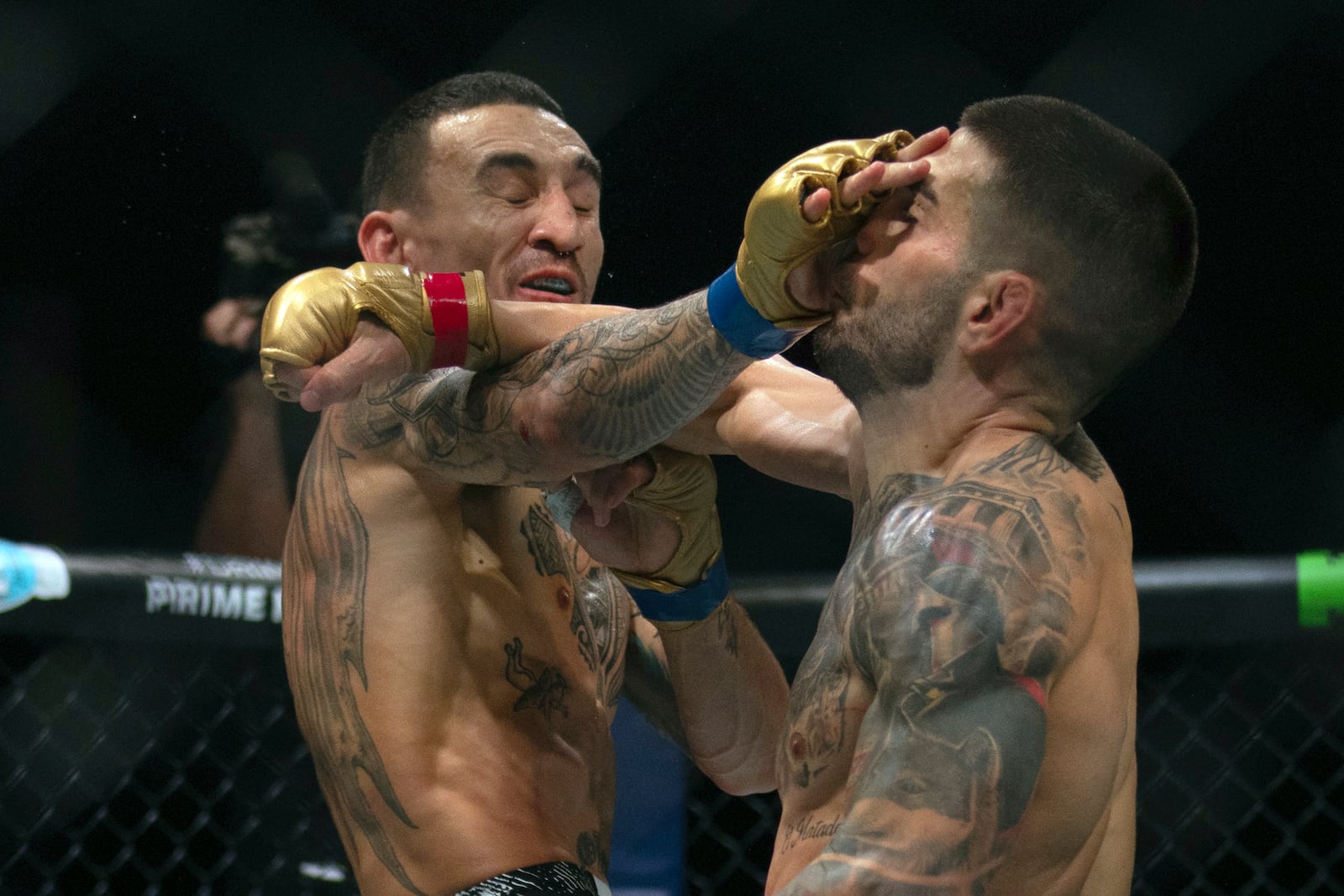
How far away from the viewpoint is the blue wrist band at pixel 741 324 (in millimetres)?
1353

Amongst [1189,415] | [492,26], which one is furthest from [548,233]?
[1189,415]

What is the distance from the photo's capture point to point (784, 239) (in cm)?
127

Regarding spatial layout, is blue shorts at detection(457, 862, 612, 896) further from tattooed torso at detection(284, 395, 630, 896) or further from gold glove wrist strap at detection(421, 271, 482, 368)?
gold glove wrist strap at detection(421, 271, 482, 368)

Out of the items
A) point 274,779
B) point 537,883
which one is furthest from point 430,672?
point 274,779

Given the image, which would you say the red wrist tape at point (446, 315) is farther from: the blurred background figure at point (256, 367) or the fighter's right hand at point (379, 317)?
the blurred background figure at point (256, 367)

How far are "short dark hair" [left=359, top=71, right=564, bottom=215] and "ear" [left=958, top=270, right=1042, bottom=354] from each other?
0.90 meters

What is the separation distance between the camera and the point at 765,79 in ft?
9.56

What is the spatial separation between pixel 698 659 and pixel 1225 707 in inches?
42.1

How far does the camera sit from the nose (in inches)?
72.7

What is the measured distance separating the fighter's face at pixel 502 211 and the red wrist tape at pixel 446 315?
15.3 inches

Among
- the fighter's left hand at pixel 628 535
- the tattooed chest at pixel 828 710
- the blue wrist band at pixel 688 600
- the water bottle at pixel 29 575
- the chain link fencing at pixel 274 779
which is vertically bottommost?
the chain link fencing at pixel 274 779

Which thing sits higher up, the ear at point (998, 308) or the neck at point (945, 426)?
the ear at point (998, 308)

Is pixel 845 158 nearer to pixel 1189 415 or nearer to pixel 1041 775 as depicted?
pixel 1041 775

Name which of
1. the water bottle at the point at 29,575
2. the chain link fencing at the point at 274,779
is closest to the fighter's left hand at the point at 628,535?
the chain link fencing at the point at 274,779
